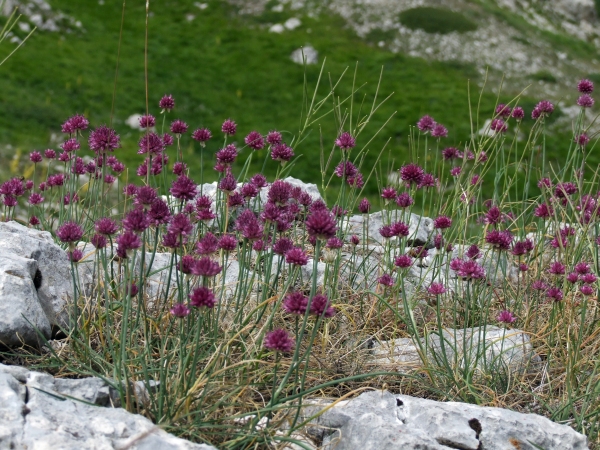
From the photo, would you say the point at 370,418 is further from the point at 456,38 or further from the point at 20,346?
the point at 456,38

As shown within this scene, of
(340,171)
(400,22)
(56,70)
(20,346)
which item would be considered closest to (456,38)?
(400,22)

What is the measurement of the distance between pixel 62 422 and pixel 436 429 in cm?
133

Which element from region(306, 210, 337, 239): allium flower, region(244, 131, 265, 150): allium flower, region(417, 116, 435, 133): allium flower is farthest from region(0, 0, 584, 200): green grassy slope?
region(306, 210, 337, 239): allium flower

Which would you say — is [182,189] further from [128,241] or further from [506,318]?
[506,318]

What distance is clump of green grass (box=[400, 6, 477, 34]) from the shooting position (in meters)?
24.1

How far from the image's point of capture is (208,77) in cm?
2047

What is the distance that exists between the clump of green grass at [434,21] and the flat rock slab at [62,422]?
24009 mm

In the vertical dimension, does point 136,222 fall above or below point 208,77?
above

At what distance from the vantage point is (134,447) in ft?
6.32

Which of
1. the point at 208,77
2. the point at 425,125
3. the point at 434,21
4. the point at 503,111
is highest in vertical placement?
the point at 503,111

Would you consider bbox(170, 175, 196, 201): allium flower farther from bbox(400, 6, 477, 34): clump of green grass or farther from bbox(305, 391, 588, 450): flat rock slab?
bbox(400, 6, 477, 34): clump of green grass

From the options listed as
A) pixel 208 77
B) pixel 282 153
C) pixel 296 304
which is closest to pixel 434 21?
pixel 208 77

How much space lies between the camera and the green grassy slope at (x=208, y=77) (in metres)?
16.6

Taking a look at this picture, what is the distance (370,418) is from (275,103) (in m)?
17.8
